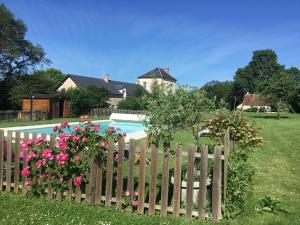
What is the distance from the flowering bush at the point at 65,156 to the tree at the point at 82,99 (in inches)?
1223

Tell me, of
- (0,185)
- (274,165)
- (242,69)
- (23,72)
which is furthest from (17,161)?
(242,69)

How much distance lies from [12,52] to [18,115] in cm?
1973

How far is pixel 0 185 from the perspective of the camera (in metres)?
6.84

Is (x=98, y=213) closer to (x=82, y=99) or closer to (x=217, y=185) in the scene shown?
(x=217, y=185)

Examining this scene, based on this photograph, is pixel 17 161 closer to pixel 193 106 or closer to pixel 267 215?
pixel 193 106

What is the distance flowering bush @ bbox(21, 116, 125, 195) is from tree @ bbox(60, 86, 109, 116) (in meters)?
31.1

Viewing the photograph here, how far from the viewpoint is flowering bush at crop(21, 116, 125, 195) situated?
19.8ft

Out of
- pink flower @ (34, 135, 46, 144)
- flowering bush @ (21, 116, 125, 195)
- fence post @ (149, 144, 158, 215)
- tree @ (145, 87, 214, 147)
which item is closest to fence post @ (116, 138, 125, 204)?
flowering bush @ (21, 116, 125, 195)

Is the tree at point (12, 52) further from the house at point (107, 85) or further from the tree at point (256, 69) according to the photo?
the tree at point (256, 69)

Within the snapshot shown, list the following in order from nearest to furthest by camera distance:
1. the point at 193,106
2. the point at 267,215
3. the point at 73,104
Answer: the point at 267,215, the point at 193,106, the point at 73,104

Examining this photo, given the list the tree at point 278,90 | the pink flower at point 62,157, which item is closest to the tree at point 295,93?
the tree at point 278,90

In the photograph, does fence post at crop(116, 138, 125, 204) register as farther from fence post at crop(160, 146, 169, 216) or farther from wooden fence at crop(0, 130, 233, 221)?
fence post at crop(160, 146, 169, 216)

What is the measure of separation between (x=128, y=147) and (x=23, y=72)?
49587mm

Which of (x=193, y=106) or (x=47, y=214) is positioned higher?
(x=193, y=106)
